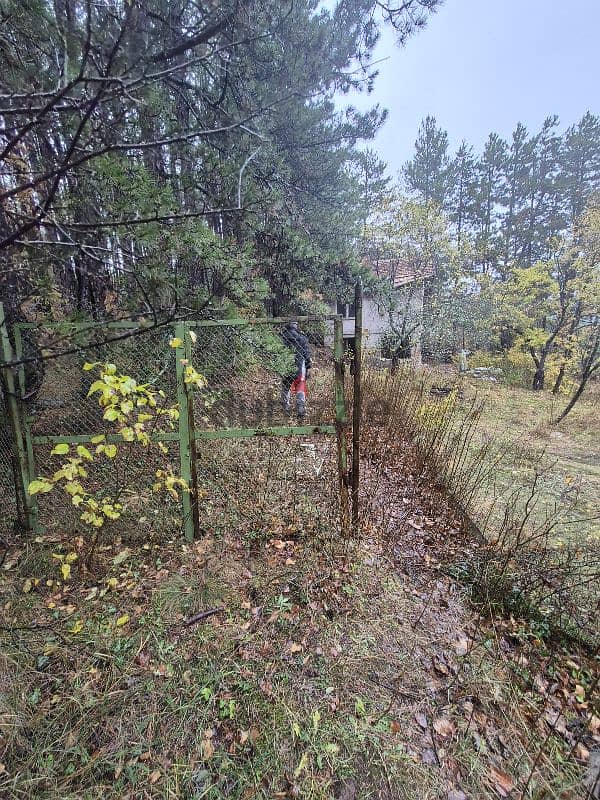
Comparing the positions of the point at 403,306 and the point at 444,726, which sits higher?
the point at 403,306

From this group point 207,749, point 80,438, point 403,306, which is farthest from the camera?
point 403,306

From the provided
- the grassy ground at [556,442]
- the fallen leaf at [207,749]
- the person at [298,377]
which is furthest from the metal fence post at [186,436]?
the grassy ground at [556,442]

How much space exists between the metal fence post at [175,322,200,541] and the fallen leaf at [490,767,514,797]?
2335 millimetres

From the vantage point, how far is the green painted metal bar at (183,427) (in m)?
2.61

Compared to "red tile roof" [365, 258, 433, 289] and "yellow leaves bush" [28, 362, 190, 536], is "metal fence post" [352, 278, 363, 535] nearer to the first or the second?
"yellow leaves bush" [28, 362, 190, 536]

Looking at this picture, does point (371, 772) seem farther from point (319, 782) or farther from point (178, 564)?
point (178, 564)

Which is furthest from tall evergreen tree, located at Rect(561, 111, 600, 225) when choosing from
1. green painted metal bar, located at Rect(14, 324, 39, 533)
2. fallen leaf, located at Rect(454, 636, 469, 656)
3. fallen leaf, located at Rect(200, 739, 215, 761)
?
fallen leaf, located at Rect(200, 739, 215, 761)

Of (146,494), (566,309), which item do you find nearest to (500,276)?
(566,309)

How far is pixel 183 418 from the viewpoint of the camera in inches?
107

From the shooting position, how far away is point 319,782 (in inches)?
61.3

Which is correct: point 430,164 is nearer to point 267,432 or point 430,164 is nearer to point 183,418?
point 267,432

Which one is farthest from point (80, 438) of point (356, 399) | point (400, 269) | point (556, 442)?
point (400, 269)

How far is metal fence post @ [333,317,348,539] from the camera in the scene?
261 cm

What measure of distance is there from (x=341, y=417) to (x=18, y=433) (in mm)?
2581
